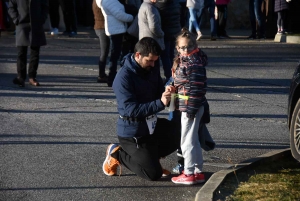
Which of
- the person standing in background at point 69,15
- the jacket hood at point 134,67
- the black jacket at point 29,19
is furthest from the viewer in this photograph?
the person standing in background at point 69,15

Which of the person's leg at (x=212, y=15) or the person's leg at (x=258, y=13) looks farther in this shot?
the person's leg at (x=212, y=15)

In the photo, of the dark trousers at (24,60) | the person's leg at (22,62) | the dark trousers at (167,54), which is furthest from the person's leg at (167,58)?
the person's leg at (22,62)

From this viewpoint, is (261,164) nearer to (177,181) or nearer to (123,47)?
(177,181)

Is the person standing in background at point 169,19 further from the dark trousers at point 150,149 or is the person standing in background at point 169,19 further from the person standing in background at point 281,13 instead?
the person standing in background at point 281,13

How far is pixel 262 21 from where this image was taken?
2064 centimetres

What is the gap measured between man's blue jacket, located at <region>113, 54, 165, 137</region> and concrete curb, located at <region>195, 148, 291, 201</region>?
0.82 meters

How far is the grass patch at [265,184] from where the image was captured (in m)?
6.52

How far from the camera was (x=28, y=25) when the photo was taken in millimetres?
12383

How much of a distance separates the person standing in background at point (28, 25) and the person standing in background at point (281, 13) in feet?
28.7

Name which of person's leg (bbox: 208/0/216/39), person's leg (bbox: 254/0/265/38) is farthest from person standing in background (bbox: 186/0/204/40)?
person's leg (bbox: 254/0/265/38)

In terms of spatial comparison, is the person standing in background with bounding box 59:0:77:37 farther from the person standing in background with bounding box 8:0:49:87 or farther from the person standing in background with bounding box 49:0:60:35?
the person standing in background with bounding box 8:0:49:87

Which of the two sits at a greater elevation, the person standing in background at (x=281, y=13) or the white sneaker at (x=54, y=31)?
the person standing in background at (x=281, y=13)

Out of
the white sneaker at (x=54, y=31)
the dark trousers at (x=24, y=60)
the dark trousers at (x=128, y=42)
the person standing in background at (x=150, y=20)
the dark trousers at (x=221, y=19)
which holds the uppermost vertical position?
the person standing in background at (x=150, y=20)

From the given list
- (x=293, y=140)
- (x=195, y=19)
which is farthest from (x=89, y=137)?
(x=195, y=19)
